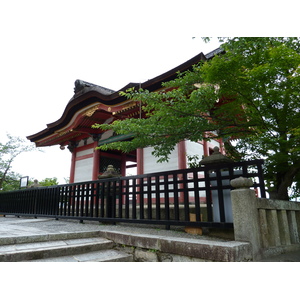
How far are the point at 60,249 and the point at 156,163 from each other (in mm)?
5060

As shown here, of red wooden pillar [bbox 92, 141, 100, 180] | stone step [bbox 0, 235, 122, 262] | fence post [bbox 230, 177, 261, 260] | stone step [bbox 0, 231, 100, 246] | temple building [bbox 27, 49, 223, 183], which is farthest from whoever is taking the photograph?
red wooden pillar [bbox 92, 141, 100, 180]

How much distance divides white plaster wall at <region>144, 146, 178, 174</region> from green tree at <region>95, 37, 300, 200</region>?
2.33m

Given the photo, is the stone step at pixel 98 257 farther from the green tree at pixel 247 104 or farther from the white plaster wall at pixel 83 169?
the white plaster wall at pixel 83 169

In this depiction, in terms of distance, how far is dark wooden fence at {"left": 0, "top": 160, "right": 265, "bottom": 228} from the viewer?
142 inches

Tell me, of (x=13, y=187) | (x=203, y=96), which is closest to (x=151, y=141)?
(x=203, y=96)

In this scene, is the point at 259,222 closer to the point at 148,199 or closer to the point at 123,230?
the point at 148,199

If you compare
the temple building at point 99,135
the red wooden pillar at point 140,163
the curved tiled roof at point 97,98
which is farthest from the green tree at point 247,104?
the red wooden pillar at point 140,163

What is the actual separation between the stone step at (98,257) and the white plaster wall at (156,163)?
13.1ft

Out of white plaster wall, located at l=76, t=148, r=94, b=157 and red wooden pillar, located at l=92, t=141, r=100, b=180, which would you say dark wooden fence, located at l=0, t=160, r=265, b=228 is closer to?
red wooden pillar, located at l=92, t=141, r=100, b=180

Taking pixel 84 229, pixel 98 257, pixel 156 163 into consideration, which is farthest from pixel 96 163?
pixel 98 257

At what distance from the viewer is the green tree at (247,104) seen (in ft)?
12.6

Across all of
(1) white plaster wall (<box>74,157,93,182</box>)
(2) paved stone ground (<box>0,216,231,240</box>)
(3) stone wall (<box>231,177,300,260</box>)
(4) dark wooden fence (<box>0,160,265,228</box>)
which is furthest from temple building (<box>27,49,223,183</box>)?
(3) stone wall (<box>231,177,300,260</box>)

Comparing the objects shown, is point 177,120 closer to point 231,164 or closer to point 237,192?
point 231,164

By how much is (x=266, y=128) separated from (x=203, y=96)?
56.2 inches
